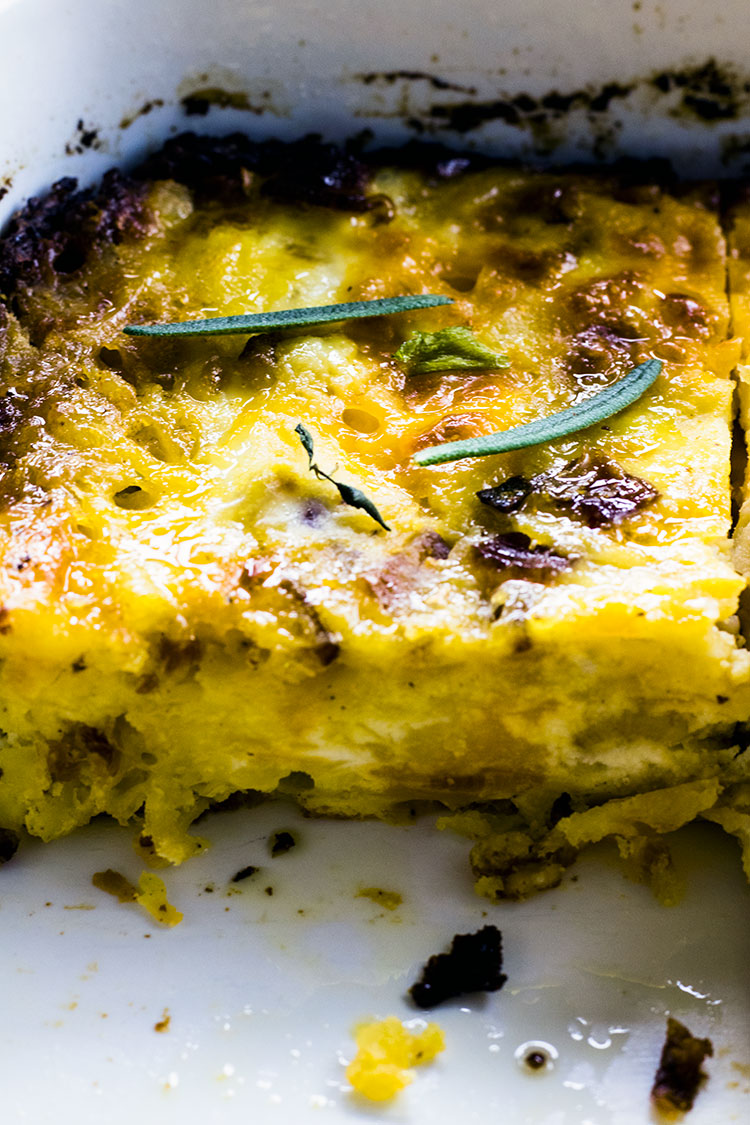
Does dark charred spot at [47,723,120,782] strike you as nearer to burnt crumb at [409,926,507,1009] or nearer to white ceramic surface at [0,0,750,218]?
burnt crumb at [409,926,507,1009]

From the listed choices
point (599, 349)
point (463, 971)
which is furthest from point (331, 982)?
point (599, 349)

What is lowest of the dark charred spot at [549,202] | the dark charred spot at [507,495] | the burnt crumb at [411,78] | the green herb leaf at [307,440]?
the dark charred spot at [507,495]

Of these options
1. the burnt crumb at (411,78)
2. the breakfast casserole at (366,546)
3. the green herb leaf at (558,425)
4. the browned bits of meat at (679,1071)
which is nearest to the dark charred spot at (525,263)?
the breakfast casserole at (366,546)

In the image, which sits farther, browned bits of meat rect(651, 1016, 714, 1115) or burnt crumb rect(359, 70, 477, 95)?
burnt crumb rect(359, 70, 477, 95)

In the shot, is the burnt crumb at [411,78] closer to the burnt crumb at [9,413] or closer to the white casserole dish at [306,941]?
the white casserole dish at [306,941]

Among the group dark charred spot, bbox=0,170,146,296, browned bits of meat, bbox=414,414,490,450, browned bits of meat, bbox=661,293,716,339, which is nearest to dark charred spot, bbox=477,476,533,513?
browned bits of meat, bbox=414,414,490,450

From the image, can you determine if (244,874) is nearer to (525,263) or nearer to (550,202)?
(525,263)

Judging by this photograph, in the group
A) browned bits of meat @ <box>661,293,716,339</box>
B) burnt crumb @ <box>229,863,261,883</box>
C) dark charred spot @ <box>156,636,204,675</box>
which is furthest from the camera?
browned bits of meat @ <box>661,293,716,339</box>
